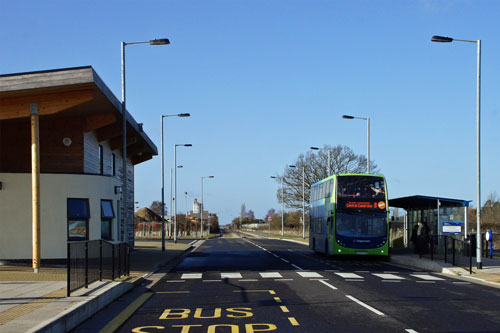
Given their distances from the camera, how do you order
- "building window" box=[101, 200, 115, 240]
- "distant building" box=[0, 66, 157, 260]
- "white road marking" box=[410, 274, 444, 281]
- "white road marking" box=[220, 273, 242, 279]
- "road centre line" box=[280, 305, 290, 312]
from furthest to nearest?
"building window" box=[101, 200, 115, 240] → "distant building" box=[0, 66, 157, 260] → "white road marking" box=[220, 273, 242, 279] → "white road marking" box=[410, 274, 444, 281] → "road centre line" box=[280, 305, 290, 312]

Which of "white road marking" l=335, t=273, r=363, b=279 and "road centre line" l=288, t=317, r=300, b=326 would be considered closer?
"road centre line" l=288, t=317, r=300, b=326

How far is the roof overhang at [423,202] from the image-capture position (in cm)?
2912

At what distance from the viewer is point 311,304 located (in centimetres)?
1318

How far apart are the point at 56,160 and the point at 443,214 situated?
18.6m

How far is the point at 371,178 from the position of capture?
2870 cm

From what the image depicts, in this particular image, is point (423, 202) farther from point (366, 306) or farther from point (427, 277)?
point (366, 306)

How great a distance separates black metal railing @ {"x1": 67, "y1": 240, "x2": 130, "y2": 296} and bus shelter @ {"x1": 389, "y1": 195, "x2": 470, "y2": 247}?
17.2 metres

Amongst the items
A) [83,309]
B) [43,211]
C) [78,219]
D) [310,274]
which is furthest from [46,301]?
[78,219]

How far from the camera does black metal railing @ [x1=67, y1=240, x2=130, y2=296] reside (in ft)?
39.8


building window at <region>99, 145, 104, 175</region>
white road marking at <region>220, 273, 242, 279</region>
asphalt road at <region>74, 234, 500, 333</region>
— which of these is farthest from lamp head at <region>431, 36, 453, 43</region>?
building window at <region>99, 145, 104, 175</region>

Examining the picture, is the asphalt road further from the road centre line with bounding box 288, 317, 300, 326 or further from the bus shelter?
the bus shelter

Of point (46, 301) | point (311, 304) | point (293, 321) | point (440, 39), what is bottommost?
point (311, 304)

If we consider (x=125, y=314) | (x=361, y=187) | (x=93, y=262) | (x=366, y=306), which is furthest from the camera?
(x=361, y=187)

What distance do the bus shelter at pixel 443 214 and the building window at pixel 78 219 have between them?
52.4 feet
